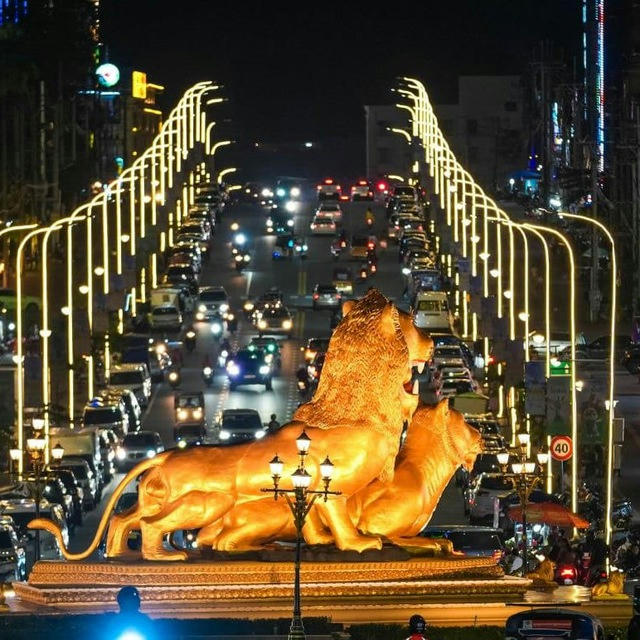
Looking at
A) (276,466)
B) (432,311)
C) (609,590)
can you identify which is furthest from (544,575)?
(432,311)

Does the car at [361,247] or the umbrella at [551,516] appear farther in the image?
the car at [361,247]

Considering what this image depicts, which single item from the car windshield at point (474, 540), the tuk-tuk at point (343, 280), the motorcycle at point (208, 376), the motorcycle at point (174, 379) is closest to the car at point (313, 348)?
the motorcycle at point (208, 376)

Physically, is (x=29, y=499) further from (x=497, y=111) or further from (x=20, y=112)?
(x=497, y=111)

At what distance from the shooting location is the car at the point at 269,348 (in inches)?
3081

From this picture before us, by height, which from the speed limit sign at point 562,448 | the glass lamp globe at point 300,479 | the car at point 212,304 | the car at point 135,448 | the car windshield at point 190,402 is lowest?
the car at point 135,448

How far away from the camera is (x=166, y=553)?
102ft

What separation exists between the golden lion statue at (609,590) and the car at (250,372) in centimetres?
4500

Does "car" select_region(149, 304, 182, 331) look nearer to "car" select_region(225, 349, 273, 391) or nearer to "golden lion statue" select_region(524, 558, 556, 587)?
"car" select_region(225, 349, 273, 391)

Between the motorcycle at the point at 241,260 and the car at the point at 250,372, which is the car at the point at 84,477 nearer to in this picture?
the car at the point at 250,372

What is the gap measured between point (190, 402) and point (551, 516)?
2537cm

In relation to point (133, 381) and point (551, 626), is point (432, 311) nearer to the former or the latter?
point (133, 381)

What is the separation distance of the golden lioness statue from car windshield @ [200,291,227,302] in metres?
62.0

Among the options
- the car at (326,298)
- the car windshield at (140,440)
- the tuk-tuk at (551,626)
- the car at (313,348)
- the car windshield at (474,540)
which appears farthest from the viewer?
the car at (326,298)

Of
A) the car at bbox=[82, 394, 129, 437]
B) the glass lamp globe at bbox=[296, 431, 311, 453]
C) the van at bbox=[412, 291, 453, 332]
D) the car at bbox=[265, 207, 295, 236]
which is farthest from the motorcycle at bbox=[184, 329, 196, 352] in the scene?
the glass lamp globe at bbox=[296, 431, 311, 453]
